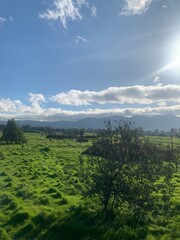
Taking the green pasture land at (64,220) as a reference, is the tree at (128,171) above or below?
above

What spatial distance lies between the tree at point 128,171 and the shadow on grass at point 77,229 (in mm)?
1921

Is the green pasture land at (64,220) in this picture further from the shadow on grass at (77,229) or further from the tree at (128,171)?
the tree at (128,171)

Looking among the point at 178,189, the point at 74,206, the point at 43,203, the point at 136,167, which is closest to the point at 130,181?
the point at 136,167

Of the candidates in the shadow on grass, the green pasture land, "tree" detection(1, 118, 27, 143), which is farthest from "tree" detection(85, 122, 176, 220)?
"tree" detection(1, 118, 27, 143)

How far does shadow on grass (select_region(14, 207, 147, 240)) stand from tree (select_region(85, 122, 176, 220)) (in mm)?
1921

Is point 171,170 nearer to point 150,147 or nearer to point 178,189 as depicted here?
point 150,147

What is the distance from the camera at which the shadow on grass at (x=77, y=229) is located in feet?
62.2

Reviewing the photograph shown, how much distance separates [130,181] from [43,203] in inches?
298

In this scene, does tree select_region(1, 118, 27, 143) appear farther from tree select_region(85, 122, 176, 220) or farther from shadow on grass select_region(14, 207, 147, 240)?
shadow on grass select_region(14, 207, 147, 240)

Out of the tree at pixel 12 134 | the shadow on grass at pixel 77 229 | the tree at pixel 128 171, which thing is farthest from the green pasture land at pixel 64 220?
the tree at pixel 12 134

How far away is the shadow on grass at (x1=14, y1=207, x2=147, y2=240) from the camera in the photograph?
62.2ft

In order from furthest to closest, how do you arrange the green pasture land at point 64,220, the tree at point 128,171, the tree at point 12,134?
the tree at point 12,134, the tree at point 128,171, the green pasture land at point 64,220

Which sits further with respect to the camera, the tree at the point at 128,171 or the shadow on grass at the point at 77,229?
the tree at the point at 128,171

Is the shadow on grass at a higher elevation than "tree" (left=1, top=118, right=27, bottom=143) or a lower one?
lower
